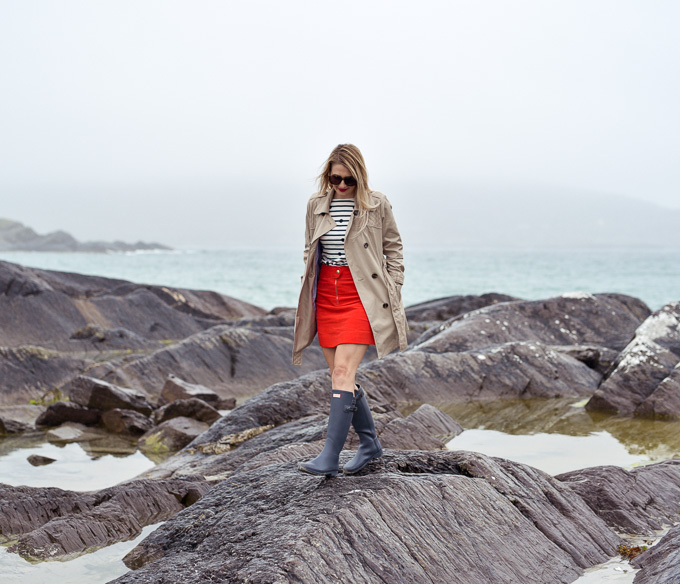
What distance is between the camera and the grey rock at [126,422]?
10.2 metres

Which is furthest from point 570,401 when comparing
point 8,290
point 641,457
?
point 8,290

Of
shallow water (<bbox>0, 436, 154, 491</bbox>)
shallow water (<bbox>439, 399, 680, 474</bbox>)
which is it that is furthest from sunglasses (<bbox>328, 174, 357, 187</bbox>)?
shallow water (<bbox>0, 436, 154, 491</bbox>)

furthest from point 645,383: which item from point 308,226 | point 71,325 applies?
point 71,325

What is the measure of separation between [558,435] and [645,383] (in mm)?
2083

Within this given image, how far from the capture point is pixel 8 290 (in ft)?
56.8

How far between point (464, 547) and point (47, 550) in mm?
3244

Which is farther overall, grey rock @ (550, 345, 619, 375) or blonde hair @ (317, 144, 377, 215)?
grey rock @ (550, 345, 619, 375)

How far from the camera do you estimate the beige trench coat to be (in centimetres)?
458

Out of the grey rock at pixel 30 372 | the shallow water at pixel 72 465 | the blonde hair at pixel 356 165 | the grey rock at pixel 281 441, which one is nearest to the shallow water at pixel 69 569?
the grey rock at pixel 281 441

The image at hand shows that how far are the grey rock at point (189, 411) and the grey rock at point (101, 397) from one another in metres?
0.70

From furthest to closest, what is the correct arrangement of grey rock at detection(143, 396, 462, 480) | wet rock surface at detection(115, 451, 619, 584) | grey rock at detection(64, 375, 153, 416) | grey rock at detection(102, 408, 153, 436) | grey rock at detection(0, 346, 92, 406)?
grey rock at detection(0, 346, 92, 406)
grey rock at detection(64, 375, 153, 416)
grey rock at detection(102, 408, 153, 436)
grey rock at detection(143, 396, 462, 480)
wet rock surface at detection(115, 451, 619, 584)

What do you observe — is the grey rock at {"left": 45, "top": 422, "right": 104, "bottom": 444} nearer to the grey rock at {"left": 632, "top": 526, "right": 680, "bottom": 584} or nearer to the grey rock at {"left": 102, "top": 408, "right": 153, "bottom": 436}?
the grey rock at {"left": 102, "top": 408, "right": 153, "bottom": 436}

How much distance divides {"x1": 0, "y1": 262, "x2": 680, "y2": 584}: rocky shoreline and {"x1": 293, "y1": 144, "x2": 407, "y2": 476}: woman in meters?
0.36

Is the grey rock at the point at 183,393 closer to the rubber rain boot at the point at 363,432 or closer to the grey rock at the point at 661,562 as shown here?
the rubber rain boot at the point at 363,432
